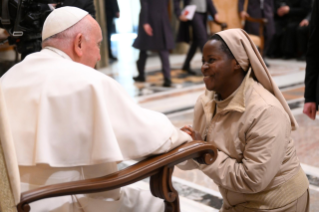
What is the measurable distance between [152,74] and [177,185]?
206 inches

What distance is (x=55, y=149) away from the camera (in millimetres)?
1613

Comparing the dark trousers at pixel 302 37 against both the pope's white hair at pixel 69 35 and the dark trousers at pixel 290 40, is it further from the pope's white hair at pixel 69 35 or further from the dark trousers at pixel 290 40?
the pope's white hair at pixel 69 35

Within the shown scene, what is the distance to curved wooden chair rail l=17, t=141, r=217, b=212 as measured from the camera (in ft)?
4.65

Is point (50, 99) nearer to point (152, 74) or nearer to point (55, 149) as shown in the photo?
point (55, 149)

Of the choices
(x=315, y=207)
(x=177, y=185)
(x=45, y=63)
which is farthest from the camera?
(x=177, y=185)

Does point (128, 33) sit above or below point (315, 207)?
below

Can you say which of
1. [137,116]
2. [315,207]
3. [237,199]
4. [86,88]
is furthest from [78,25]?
[315,207]

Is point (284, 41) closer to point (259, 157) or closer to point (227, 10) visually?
point (227, 10)

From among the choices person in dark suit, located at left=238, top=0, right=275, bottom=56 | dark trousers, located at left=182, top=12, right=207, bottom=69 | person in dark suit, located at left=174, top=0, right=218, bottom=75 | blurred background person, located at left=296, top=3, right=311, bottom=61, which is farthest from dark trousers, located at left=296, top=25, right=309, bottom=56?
dark trousers, located at left=182, top=12, right=207, bottom=69

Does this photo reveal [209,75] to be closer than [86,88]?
No

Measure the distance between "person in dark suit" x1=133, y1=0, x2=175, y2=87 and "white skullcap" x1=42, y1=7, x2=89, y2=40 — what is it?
4.65 m

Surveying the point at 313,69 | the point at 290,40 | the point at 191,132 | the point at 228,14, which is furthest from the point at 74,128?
the point at 290,40

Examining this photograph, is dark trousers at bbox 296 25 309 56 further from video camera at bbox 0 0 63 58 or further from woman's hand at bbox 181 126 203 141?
woman's hand at bbox 181 126 203 141

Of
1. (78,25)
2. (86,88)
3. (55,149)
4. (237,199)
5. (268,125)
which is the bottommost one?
(237,199)
